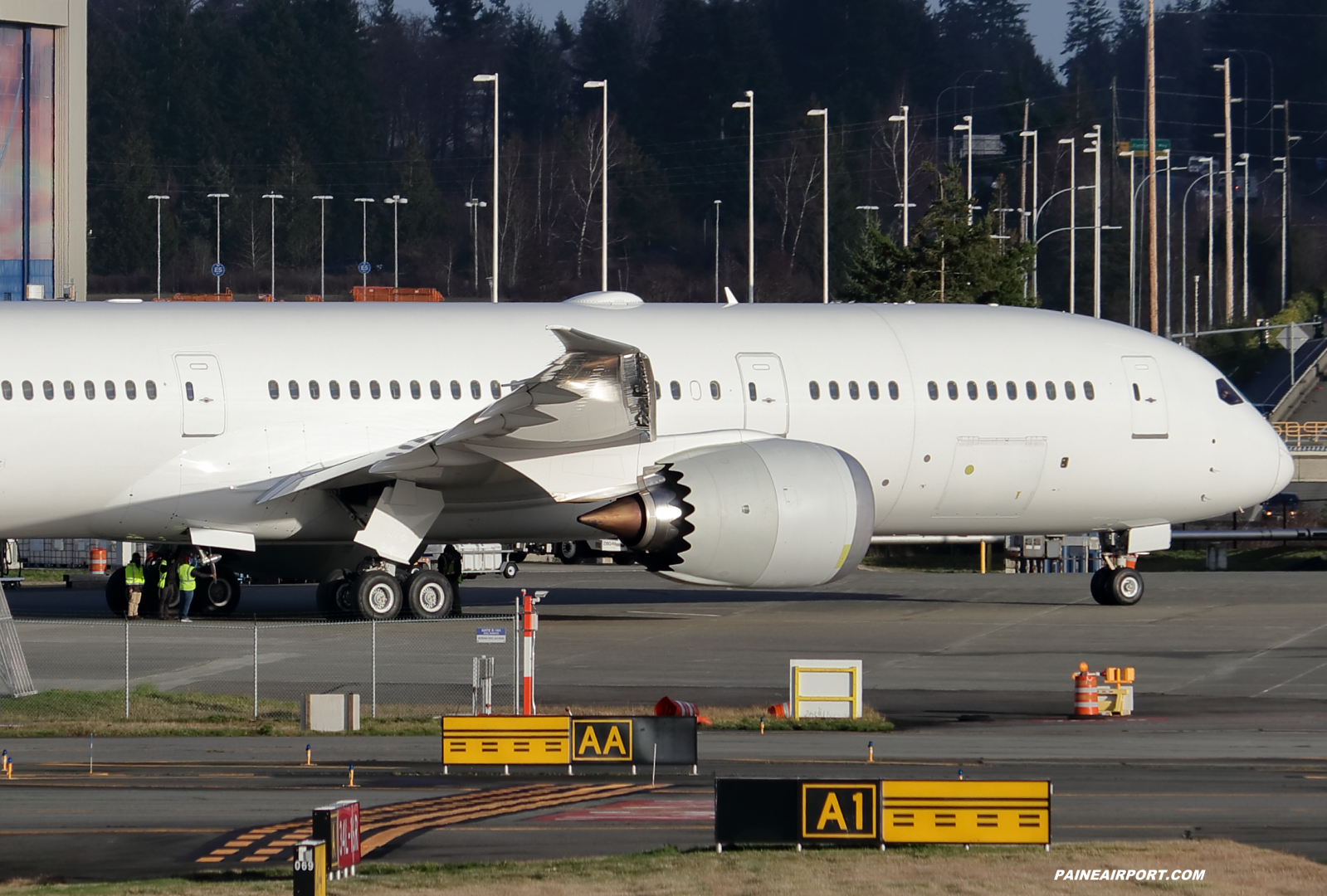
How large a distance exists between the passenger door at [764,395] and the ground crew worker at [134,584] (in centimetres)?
872

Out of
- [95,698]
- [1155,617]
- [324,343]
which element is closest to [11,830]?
[95,698]

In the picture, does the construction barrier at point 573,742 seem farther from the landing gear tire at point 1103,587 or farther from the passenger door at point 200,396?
the landing gear tire at point 1103,587

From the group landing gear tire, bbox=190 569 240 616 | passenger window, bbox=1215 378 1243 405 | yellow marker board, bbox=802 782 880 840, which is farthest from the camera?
passenger window, bbox=1215 378 1243 405

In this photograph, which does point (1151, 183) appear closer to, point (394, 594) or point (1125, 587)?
point (1125, 587)

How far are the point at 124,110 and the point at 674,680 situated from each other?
352 feet

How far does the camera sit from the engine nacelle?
2358cm

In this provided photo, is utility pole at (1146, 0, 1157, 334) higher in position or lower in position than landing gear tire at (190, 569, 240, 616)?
higher

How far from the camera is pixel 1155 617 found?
90.5 feet

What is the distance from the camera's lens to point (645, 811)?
13.6 m

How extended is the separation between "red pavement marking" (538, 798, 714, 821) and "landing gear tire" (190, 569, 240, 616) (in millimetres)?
15500

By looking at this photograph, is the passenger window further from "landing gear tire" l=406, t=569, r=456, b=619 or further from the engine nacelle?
"landing gear tire" l=406, t=569, r=456, b=619

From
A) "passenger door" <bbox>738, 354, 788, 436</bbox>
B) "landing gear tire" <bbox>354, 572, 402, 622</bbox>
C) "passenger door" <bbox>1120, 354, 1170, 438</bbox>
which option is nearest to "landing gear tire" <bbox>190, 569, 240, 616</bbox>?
"landing gear tire" <bbox>354, 572, 402, 622</bbox>

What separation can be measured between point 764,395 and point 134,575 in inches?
357

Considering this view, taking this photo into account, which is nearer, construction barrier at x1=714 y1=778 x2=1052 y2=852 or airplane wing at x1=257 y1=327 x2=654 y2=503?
construction barrier at x1=714 y1=778 x2=1052 y2=852
